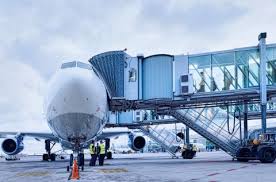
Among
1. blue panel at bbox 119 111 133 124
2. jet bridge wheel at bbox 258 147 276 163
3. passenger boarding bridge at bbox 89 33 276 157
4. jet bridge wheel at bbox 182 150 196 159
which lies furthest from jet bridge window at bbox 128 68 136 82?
blue panel at bbox 119 111 133 124

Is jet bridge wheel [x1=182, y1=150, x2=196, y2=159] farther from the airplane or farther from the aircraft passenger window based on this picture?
the aircraft passenger window

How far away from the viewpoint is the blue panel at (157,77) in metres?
20.5

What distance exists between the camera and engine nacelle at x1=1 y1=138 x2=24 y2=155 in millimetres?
28153

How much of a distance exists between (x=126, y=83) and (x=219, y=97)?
5.14 metres

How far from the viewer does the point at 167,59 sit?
824 inches

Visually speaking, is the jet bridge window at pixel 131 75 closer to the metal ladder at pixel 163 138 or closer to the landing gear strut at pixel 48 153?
the landing gear strut at pixel 48 153

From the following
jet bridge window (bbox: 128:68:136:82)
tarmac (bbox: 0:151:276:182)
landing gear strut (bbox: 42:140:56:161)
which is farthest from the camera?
landing gear strut (bbox: 42:140:56:161)

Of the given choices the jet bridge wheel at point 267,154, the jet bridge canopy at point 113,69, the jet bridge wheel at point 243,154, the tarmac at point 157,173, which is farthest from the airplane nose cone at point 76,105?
the jet bridge wheel at point 243,154

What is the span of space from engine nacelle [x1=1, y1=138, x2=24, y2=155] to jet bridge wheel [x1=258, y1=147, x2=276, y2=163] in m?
17.0

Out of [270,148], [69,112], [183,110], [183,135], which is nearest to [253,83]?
[270,148]

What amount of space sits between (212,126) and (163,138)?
37.0 feet

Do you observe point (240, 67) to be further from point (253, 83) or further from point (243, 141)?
point (243, 141)

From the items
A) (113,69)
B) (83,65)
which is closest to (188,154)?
(113,69)

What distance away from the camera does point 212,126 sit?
81.9 feet
